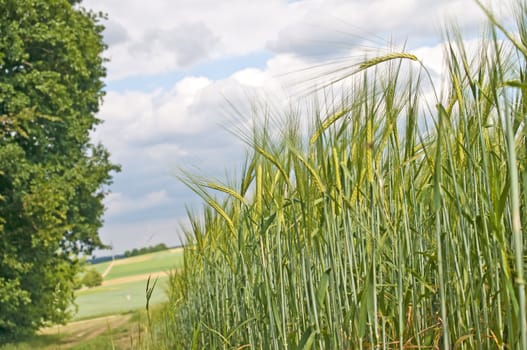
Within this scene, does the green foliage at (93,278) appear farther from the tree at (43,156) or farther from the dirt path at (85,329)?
the tree at (43,156)

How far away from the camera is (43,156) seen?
15.7 metres

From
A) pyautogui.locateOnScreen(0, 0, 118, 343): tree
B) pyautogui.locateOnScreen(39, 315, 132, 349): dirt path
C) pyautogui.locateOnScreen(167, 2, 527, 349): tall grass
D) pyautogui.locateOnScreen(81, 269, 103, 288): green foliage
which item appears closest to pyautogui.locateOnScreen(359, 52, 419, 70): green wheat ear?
pyautogui.locateOnScreen(167, 2, 527, 349): tall grass

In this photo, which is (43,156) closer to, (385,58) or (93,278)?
(385,58)

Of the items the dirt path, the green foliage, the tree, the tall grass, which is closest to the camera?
the tall grass

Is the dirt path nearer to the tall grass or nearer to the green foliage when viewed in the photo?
the green foliage

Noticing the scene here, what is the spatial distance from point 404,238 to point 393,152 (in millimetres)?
302

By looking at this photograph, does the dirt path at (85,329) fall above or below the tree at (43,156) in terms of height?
below

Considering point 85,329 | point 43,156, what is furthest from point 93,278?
point 43,156

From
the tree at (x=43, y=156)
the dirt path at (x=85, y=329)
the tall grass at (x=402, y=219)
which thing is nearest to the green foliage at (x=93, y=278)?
the dirt path at (x=85, y=329)

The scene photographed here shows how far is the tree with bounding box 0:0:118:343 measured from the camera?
14.0 meters

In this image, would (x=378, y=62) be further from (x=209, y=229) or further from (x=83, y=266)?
(x=83, y=266)

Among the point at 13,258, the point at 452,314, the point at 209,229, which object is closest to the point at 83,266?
the point at 13,258

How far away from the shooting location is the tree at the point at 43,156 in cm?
1395

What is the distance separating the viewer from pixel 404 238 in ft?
8.57
